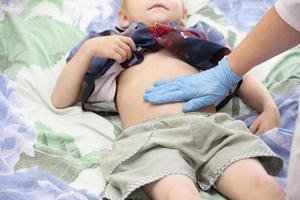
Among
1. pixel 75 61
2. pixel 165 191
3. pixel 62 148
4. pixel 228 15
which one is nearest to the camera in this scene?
pixel 165 191

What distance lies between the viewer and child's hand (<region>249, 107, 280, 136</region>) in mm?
1270

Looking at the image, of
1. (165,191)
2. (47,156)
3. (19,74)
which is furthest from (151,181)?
(19,74)

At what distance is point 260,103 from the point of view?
1.36m

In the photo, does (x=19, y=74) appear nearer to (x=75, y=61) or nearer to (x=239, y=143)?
(x=75, y=61)

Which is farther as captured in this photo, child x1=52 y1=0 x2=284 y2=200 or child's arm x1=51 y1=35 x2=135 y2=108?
child's arm x1=51 y1=35 x2=135 y2=108

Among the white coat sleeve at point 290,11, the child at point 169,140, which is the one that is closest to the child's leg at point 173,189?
the child at point 169,140

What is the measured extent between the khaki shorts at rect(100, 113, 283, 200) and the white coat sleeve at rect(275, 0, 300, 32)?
0.86 ft

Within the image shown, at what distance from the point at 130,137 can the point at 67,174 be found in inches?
6.6

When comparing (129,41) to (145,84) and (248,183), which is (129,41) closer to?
(145,84)

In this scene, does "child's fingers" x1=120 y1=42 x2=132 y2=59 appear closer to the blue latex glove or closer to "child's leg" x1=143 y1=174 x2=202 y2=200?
the blue latex glove

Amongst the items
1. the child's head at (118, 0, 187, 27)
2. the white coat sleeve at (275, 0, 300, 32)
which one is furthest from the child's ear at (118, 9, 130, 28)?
the white coat sleeve at (275, 0, 300, 32)

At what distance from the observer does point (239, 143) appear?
3.63ft

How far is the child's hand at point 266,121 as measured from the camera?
1270 mm

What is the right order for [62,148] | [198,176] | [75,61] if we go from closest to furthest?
[198,176]
[62,148]
[75,61]
